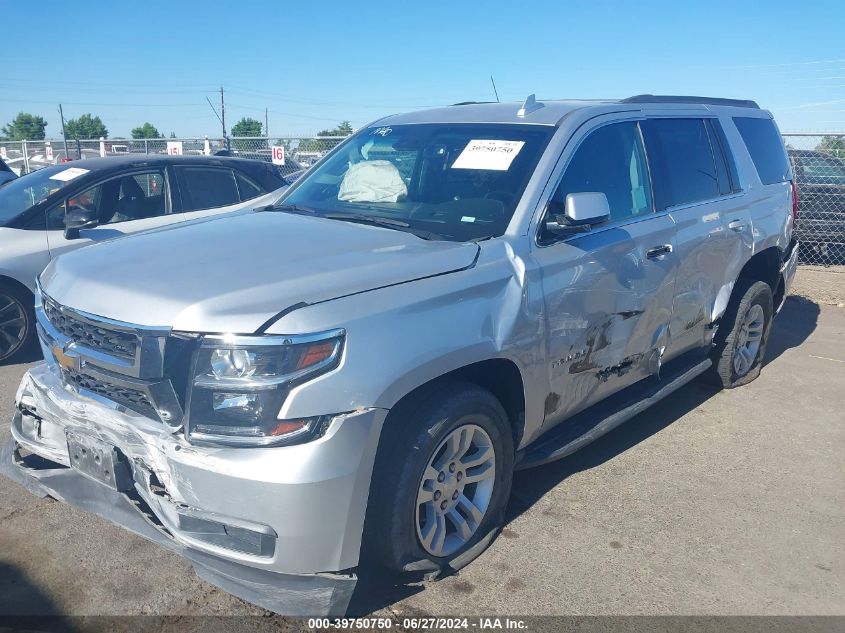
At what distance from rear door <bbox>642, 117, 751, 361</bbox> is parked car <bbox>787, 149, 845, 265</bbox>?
19.9ft

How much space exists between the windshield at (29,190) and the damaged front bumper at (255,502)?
177 inches

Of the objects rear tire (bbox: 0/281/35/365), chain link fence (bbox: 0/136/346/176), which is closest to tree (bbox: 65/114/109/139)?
chain link fence (bbox: 0/136/346/176)

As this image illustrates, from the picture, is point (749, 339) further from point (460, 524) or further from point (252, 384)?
point (252, 384)

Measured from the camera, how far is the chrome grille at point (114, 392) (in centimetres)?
272

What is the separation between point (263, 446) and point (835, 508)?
3.18 meters

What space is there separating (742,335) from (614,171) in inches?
89.2

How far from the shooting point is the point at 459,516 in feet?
10.8

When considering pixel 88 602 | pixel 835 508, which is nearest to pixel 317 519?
pixel 88 602

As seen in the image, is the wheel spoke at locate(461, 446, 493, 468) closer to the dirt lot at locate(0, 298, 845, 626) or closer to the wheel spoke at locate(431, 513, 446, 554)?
the wheel spoke at locate(431, 513, 446, 554)

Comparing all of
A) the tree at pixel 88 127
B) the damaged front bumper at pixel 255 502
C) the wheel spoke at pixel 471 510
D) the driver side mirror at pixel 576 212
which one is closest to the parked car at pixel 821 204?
the driver side mirror at pixel 576 212

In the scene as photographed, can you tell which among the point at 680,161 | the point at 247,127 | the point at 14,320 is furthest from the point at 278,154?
the point at 247,127

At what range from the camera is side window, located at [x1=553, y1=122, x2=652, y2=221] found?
384cm

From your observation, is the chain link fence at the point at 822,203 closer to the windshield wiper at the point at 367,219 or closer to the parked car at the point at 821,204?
the parked car at the point at 821,204

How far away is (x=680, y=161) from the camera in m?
4.71
